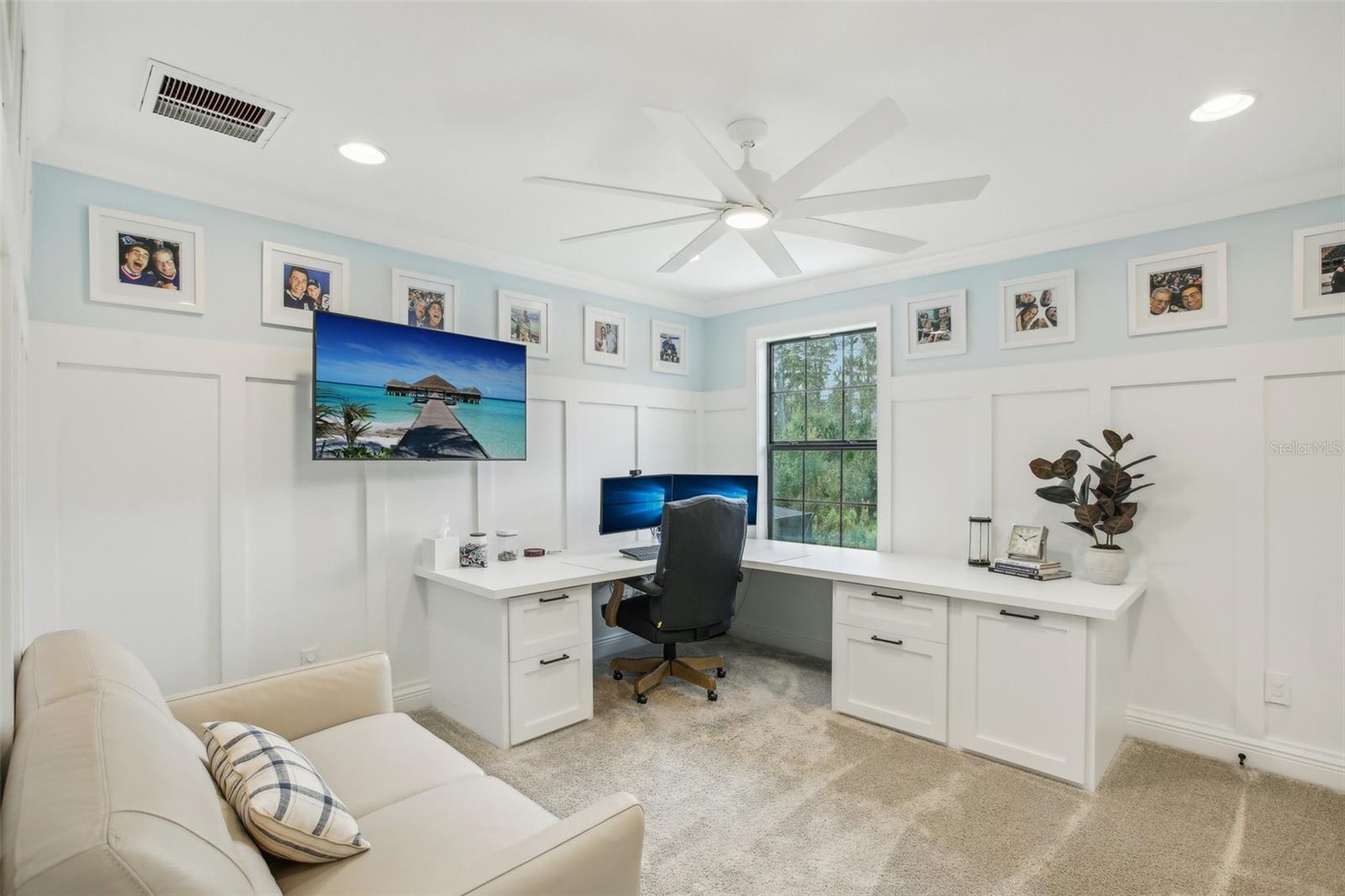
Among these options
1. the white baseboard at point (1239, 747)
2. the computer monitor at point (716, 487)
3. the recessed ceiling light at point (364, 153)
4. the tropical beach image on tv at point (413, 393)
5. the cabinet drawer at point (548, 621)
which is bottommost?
the white baseboard at point (1239, 747)

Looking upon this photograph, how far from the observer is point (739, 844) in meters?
2.18

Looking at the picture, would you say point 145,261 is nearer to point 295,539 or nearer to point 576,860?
point 295,539

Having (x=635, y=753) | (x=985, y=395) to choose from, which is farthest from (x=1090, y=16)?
(x=635, y=753)

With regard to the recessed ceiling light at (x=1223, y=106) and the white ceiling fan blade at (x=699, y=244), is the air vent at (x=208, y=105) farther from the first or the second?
the recessed ceiling light at (x=1223, y=106)

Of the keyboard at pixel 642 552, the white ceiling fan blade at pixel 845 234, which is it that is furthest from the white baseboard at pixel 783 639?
the white ceiling fan blade at pixel 845 234

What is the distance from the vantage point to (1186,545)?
9.62ft

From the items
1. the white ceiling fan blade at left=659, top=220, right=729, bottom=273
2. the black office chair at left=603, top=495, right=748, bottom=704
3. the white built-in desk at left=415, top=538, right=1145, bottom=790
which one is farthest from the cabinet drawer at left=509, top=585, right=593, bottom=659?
the white ceiling fan blade at left=659, top=220, right=729, bottom=273

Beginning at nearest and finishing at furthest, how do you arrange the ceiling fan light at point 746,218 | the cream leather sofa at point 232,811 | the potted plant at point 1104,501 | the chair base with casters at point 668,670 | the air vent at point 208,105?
the cream leather sofa at point 232,811, the air vent at point 208,105, the ceiling fan light at point 746,218, the potted plant at point 1104,501, the chair base with casters at point 668,670

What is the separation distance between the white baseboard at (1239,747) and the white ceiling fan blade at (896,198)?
8.53 feet

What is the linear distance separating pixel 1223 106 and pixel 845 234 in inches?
48.0

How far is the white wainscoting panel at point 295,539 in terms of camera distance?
2814 mm

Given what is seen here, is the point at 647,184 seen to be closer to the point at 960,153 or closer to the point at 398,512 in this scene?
the point at 960,153

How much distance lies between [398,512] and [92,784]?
8.11 feet

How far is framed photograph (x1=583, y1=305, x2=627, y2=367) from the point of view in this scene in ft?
13.5
